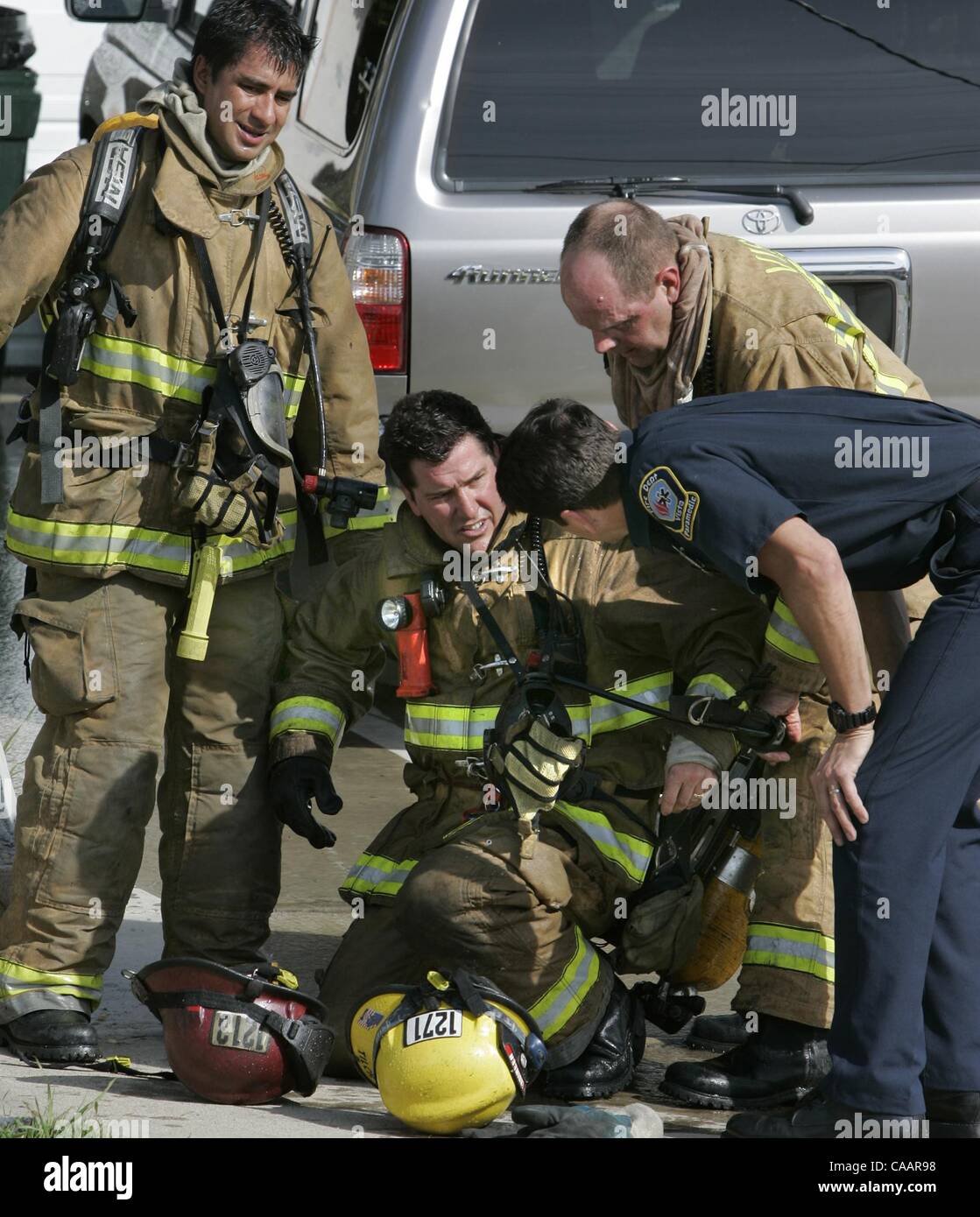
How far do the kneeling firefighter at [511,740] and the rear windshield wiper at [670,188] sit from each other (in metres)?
1.32

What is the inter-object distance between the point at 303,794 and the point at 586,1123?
1063mm

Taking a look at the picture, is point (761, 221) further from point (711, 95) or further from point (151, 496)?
point (151, 496)

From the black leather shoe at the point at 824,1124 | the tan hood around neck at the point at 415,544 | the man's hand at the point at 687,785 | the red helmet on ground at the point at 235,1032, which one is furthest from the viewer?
the tan hood around neck at the point at 415,544

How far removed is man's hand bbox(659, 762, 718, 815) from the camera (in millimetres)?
3744

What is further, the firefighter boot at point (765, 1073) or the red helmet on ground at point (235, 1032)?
the firefighter boot at point (765, 1073)

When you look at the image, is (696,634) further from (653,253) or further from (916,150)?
(916,150)

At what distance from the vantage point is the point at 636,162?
5.21 meters

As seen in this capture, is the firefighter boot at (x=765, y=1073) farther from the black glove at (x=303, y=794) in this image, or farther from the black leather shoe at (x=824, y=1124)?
the black glove at (x=303, y=794)

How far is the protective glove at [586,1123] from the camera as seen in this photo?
3277 mm

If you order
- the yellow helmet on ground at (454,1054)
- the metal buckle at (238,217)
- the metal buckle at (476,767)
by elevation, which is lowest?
the yellow helmet on ground at (454,1054)

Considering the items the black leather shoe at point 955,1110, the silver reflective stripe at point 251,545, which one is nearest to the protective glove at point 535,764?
the silver reflective stripe at point 251,545

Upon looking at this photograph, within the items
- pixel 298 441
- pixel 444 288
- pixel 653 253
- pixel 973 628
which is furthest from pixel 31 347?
pixel 973 628

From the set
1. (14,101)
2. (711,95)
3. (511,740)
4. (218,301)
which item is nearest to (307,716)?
(511,740)

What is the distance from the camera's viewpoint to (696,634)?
3994 millimetres
